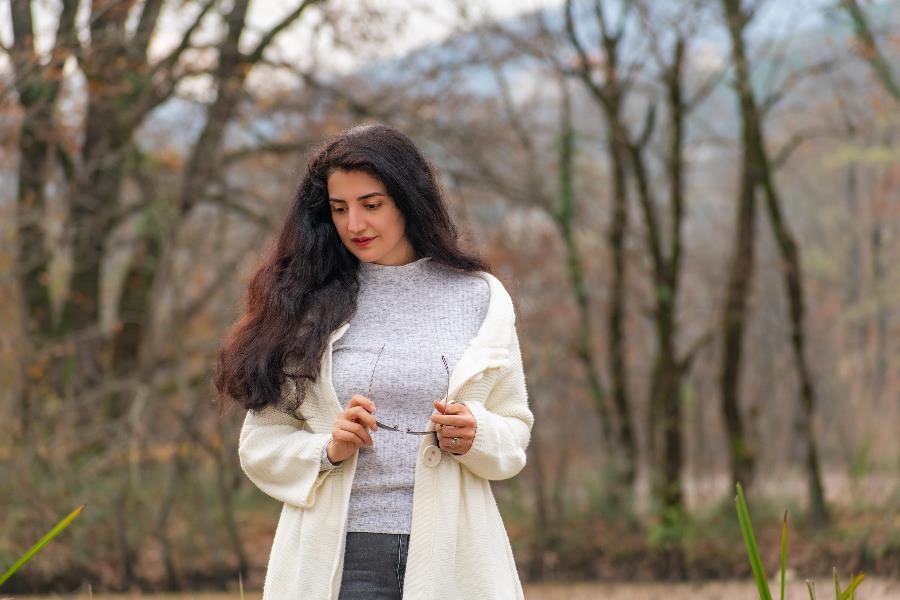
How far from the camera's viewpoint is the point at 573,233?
12.5 metres

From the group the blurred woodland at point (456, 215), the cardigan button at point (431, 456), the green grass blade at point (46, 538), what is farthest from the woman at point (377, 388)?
the blurred woodland at point (456, 215)

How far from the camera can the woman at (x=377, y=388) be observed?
2559 mm

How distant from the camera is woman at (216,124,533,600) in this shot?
2.56 m

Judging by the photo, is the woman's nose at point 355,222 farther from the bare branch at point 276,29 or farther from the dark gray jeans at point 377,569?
the bare branch at point 276,29

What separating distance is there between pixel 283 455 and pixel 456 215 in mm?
6057

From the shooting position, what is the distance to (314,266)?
2.80m

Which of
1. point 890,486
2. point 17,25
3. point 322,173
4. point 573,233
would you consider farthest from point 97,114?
point 322,173

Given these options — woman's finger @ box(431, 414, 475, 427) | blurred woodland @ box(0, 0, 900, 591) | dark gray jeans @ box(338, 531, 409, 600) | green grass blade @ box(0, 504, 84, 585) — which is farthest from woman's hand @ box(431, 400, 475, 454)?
blurred woodland @ box(0, 0, 900, 591)

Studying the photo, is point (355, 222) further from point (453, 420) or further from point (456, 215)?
point (456, 215)

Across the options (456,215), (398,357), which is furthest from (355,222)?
(456,215)

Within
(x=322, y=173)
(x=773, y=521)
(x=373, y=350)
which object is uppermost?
(x=322, y=173)

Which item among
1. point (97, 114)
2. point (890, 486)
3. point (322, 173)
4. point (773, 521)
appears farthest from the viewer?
point (773, 521)

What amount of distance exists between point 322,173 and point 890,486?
7.45m

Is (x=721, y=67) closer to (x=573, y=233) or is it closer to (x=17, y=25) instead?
(x=573, y=233)
